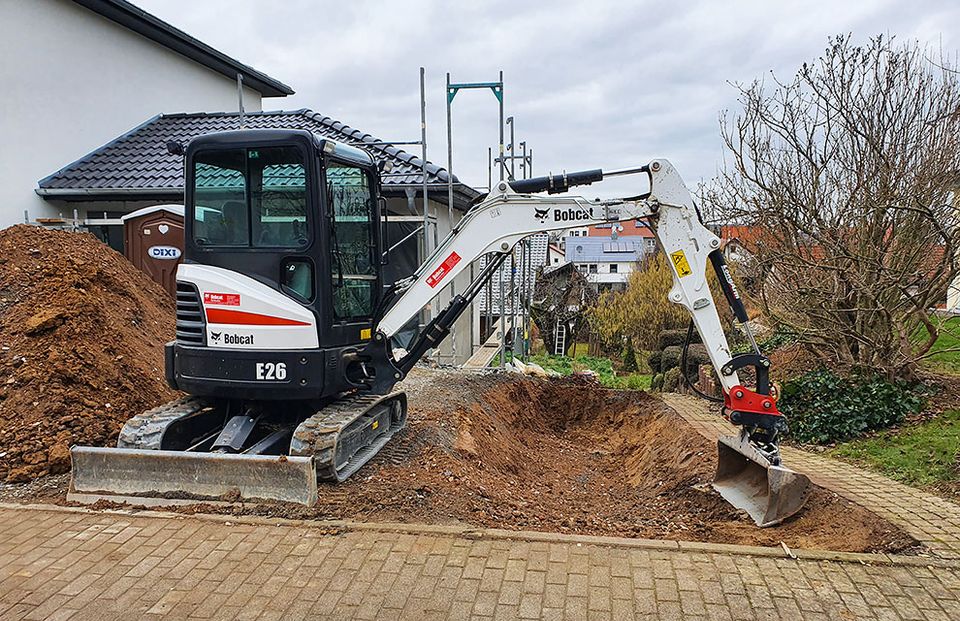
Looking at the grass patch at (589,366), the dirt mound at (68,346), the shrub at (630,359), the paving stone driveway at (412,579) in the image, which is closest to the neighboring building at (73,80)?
the dirt mound at (68,346)

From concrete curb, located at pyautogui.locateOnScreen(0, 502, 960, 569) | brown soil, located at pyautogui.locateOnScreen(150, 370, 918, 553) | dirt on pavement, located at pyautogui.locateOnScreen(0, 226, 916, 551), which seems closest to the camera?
concrete curb, located at pyautogui.locateOnScreen(0, 502, 960, 569)

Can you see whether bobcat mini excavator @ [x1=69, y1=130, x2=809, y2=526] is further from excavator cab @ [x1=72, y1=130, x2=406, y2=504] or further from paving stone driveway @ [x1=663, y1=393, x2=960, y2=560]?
paving stone driveway @ [x1=663, y1=393, x2=960, y2=560]

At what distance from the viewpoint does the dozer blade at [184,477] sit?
4.97 metres

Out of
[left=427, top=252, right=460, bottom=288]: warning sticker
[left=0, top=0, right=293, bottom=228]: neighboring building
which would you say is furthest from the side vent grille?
[left=0, top=0, right=293, bottom=228]: neighboring building

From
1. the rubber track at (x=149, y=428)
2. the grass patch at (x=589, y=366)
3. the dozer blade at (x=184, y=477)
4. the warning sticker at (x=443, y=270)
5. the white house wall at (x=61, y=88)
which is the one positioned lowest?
the grass patch at (x=589, y=366)

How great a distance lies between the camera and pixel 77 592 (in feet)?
12.6

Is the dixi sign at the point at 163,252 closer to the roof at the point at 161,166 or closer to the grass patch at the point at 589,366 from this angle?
the roof at the point at 161,166

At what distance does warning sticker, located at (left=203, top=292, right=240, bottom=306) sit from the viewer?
208 inches

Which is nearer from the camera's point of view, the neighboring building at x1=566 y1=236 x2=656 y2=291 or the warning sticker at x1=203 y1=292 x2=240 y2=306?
the warning sticker at x1=203 y1=292 x2=240 y2=306

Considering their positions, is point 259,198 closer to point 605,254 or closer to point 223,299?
point 223,299

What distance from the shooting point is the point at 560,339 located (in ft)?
86.5

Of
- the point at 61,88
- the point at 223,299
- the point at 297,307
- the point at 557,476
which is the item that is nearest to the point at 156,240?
the point at 61,88

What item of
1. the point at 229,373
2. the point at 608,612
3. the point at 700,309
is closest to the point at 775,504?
the point at 700,309

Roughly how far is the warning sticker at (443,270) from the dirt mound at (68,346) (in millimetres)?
3417
